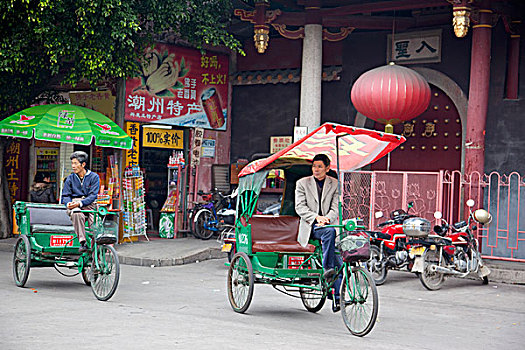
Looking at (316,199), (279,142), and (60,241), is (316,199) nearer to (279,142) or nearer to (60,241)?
(60,241)

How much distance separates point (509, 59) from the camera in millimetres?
14477

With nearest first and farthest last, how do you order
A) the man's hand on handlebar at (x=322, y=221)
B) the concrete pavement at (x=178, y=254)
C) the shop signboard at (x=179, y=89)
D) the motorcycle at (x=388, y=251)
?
1. the man's hand on handlebar at (x=322, y=221)
2. the motorcycle at (x=388, y=251)
3. the concrete pavement at (x=178, y=254)
4. the shop signboard at (x=179, y=89)

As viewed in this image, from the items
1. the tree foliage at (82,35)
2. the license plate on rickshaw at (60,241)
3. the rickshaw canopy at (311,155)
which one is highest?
the tree foliage at (82,35)

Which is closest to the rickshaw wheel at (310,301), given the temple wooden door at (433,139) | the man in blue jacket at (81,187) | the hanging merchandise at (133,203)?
the man in blue jacket at (81,187)

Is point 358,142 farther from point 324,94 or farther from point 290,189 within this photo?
point 324,94

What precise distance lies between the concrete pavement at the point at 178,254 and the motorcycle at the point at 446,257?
43 centimetres

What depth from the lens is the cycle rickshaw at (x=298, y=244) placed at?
7191 mm

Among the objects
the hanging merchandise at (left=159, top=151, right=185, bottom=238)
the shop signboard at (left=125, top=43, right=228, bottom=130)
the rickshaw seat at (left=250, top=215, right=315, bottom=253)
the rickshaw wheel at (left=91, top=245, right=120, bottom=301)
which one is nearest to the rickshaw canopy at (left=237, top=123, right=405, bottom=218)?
the rickshaw seat at (left=250, top=215, right=315, bottom=253)

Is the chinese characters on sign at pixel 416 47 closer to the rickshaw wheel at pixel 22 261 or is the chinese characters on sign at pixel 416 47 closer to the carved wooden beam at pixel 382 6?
the carved wooden beam at pixel 382 6

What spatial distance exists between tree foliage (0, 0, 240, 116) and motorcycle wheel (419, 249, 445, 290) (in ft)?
21.2

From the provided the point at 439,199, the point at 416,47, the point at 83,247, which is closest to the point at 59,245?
the point at 83,247

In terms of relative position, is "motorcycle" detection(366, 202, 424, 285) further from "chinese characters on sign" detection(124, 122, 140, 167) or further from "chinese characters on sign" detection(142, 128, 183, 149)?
"chinese characters on sign" detection(142, 128, 183, 149)

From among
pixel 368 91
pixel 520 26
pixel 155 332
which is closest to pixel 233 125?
pixel 368 91

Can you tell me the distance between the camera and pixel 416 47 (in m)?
15.6
